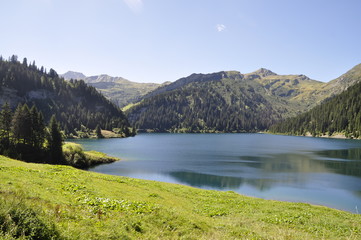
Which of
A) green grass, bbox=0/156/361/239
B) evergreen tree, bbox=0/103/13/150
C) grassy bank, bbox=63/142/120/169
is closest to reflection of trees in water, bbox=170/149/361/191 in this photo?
green grass, bbox=0/156/361/239

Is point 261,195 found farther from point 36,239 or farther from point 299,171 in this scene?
point 36,239

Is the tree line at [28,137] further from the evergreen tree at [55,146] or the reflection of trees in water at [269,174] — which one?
the reflection of trees in water at [269,174]

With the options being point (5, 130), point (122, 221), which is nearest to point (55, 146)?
point (5, 130)

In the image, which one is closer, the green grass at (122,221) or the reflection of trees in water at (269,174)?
the green grass at (122,221)

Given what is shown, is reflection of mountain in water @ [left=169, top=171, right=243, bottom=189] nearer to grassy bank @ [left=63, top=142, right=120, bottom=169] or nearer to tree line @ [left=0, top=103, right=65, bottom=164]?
grassy bank @ [left=63, top=142, right=120, bottom=169]

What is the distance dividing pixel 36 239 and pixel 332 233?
77.9 ft

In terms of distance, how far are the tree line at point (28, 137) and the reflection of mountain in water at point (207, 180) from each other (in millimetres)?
41336

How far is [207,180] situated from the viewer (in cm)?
6344

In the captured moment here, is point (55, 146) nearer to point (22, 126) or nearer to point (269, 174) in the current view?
point (22, 126)

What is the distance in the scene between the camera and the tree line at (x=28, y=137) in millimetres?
76938

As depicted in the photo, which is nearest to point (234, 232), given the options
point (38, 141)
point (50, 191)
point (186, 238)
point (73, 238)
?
point (186, 238)

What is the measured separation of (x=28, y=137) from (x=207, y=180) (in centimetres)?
6171

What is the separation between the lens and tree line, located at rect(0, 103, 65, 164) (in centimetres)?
7694

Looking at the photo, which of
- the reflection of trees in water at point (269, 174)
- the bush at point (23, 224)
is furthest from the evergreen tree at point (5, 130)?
the bush at point (23, 224)
